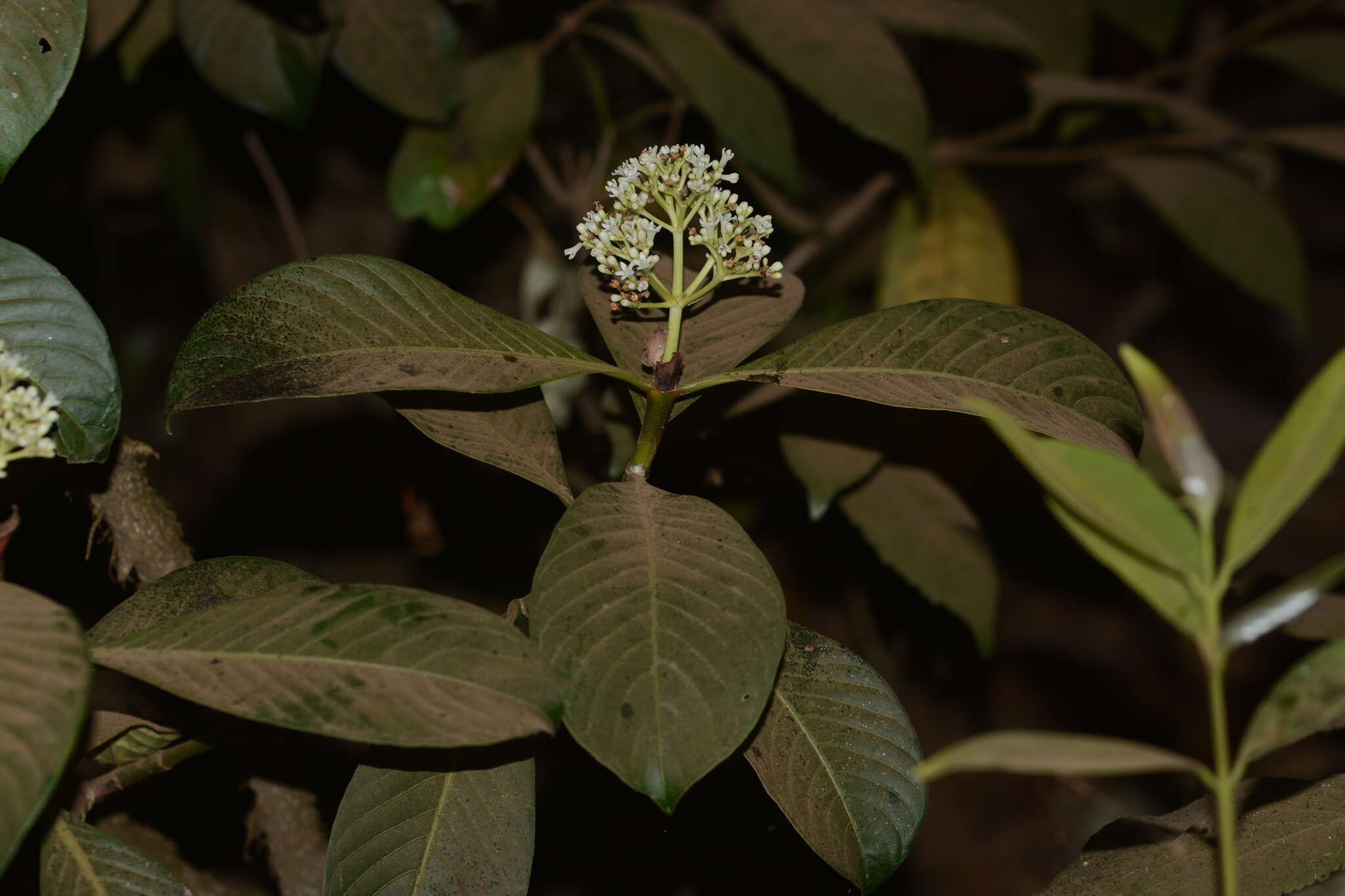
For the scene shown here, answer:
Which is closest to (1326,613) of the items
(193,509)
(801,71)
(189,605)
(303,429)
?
(801,71)

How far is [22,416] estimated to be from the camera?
0.65 metres

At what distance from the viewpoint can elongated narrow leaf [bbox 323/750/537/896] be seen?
0.72 metres

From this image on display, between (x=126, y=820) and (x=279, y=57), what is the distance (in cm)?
89

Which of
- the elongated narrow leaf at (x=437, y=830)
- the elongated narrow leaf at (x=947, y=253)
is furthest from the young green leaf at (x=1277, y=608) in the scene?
the elongated narrow leaf at (x=947, y=253)

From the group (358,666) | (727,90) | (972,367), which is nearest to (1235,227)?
(727,90)

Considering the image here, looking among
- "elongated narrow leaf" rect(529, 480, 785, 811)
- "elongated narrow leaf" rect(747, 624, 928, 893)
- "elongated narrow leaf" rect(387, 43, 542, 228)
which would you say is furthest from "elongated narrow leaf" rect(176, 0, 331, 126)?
"elongated narrow leaf" rect(747, 624, 928, 893)

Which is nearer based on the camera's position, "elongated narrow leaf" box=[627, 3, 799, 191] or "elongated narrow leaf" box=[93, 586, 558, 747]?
"elongated narrow leaf" box=[93, 586, 558, 747]

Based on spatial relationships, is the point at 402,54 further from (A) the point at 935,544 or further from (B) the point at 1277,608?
(B) the point at 1277,608

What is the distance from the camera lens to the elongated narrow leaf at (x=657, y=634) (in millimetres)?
575

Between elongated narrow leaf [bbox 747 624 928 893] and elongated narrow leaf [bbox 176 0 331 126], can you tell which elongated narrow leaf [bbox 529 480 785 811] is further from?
elongated narrow leaf [bbox 176 0 331 126]

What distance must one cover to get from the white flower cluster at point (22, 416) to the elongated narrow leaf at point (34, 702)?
0.10m

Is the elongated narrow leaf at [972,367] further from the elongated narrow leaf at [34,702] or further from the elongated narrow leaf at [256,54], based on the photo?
the elongated narrow leaf at [256,54]

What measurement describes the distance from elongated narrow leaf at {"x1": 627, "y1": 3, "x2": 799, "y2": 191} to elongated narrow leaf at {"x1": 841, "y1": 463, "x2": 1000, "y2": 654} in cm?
44

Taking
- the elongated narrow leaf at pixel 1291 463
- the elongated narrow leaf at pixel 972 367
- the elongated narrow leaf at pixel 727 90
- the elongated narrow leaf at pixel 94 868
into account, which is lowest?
the elongated narrow leaf at pixel 94 868
